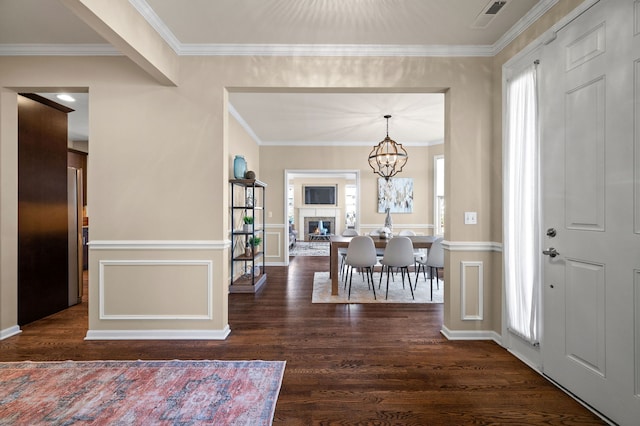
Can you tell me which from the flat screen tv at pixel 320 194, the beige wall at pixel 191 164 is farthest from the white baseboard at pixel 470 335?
Answer: the flat screen tv at pixel 320 194

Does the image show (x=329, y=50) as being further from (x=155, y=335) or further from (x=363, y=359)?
(x=155, y=335)

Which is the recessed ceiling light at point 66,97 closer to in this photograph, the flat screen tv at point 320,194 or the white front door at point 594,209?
the white front door at point 594,209

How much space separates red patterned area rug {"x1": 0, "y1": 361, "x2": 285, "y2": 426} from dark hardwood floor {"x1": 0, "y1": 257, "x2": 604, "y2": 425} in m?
0.14

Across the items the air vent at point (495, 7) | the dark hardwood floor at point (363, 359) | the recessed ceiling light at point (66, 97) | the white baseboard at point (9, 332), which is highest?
the air vent at point (495, 7)

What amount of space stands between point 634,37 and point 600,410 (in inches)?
82.1

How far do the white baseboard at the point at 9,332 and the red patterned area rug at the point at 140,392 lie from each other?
74 centimetres

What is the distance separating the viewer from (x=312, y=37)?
2680 mm

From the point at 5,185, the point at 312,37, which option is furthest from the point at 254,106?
the point at 5,185

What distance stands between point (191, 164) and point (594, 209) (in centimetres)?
310

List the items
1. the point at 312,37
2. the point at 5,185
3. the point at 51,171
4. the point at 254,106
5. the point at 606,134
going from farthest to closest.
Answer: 1. the point at 254,106
2. the point at 51,171
3. the point at 5,185
4. the point at 312,37
5. the point at 606,134

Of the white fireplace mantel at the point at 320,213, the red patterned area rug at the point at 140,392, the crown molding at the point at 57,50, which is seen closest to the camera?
the red patterned area rug at the point at 140,392

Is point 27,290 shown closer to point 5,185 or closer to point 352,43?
point 5,185

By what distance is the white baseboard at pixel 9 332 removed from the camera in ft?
9.25

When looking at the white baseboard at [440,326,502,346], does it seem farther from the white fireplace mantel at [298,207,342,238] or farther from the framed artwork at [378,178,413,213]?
the white fireplace mantel at [298,207,342,238]
